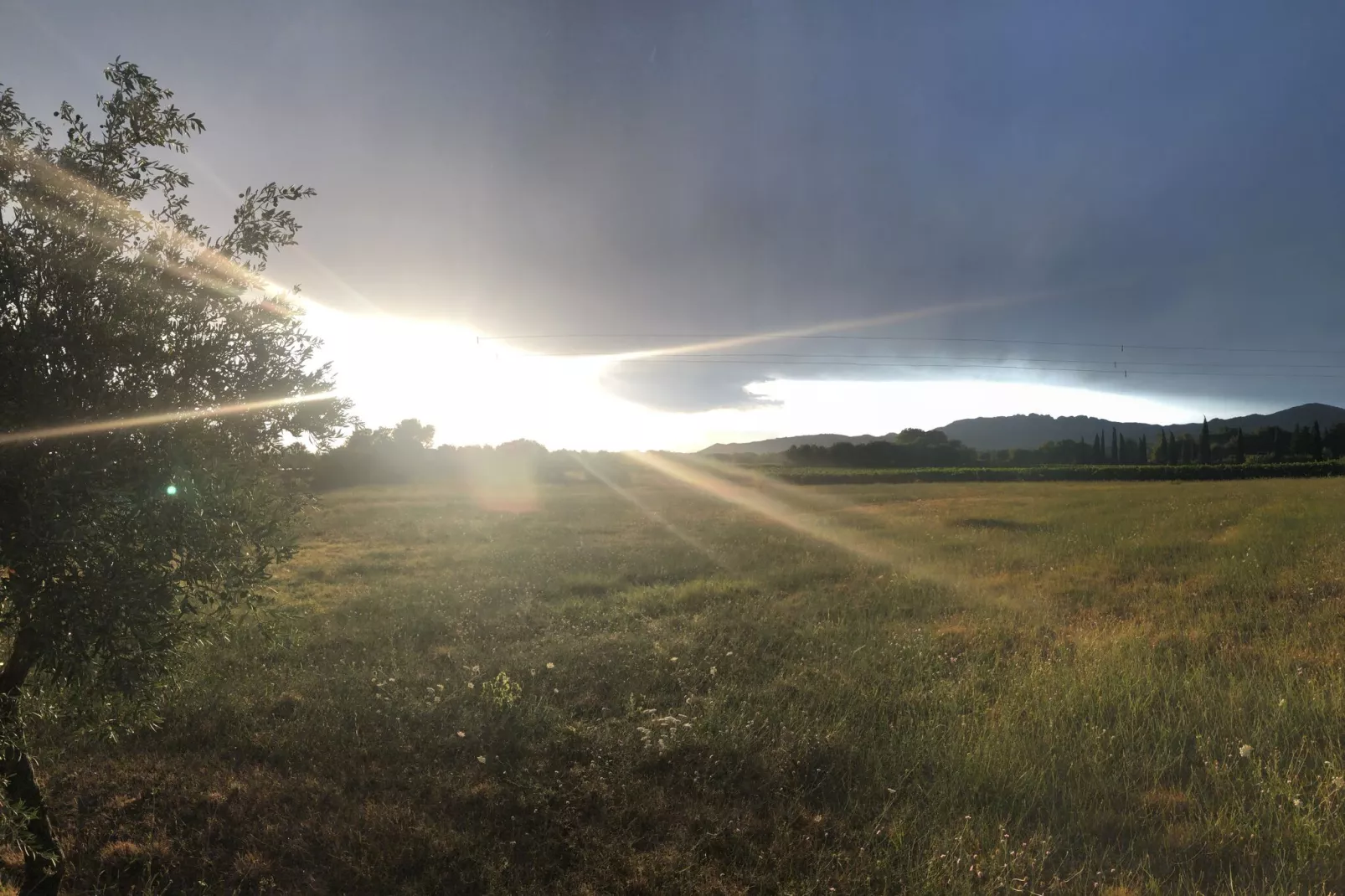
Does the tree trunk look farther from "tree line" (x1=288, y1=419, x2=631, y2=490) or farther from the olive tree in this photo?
"tree line" (x1=288, y1=419, x2=631, y2=490)

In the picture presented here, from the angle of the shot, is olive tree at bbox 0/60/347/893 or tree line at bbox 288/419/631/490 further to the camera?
tree line at bbox 288/419/631/490

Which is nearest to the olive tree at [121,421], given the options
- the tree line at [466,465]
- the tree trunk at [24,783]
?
the tree trunk at [24,783]

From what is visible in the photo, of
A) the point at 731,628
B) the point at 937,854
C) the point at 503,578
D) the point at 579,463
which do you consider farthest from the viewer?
the point at 579,463

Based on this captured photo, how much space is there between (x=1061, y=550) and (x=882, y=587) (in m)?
8.45

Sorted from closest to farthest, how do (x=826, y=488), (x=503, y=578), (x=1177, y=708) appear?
(x=1177, y=708) < (x=503, y=578) < (x=826, y=488)

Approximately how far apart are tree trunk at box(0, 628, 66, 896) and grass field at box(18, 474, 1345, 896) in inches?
15.2

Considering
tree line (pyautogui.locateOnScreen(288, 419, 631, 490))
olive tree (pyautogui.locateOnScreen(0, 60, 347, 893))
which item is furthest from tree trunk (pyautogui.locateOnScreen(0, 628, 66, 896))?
tree line (pyautogui.locateOnScreen(288, 419, 631, 490))

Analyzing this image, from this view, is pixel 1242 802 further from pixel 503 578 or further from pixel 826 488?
pixel 826 488

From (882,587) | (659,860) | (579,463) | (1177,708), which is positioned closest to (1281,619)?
(1177,708)

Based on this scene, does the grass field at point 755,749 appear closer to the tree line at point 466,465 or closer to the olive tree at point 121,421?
the olive tree at point 121,421

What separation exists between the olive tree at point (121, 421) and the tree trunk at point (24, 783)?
18 mm

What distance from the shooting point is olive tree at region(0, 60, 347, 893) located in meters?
4.11

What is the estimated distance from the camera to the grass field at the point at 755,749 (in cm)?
533

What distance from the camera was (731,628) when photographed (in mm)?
12141
